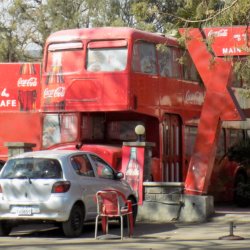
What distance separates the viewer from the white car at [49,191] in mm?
14211

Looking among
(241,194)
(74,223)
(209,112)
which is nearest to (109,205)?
(74,223)

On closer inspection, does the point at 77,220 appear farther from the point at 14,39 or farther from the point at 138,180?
the point at 14,39

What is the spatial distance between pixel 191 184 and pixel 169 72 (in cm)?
415

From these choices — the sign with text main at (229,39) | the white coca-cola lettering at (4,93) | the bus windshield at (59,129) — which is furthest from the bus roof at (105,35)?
the white coca-cola lettering at (4,93)

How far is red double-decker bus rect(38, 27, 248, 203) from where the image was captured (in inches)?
766

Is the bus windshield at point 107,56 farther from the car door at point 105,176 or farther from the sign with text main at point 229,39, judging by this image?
the car door at point 105,176

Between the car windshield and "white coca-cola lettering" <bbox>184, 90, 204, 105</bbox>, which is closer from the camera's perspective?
the car windshield

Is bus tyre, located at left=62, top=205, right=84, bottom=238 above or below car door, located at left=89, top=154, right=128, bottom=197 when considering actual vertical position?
below

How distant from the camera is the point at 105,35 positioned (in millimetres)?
19859

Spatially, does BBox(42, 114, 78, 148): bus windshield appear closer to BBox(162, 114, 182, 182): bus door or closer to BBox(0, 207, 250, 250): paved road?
BBox(162, 114, 182, 182): bus door

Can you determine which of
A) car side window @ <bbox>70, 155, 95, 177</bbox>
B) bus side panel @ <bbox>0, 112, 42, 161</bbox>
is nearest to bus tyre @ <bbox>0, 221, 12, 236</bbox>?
car side window @ <bbox>70, 155, 95, 177</bbox>

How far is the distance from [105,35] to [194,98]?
13.8ft

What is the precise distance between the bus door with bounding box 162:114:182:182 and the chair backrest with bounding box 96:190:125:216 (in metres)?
7.04

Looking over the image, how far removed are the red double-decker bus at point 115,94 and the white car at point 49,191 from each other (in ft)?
13.9
